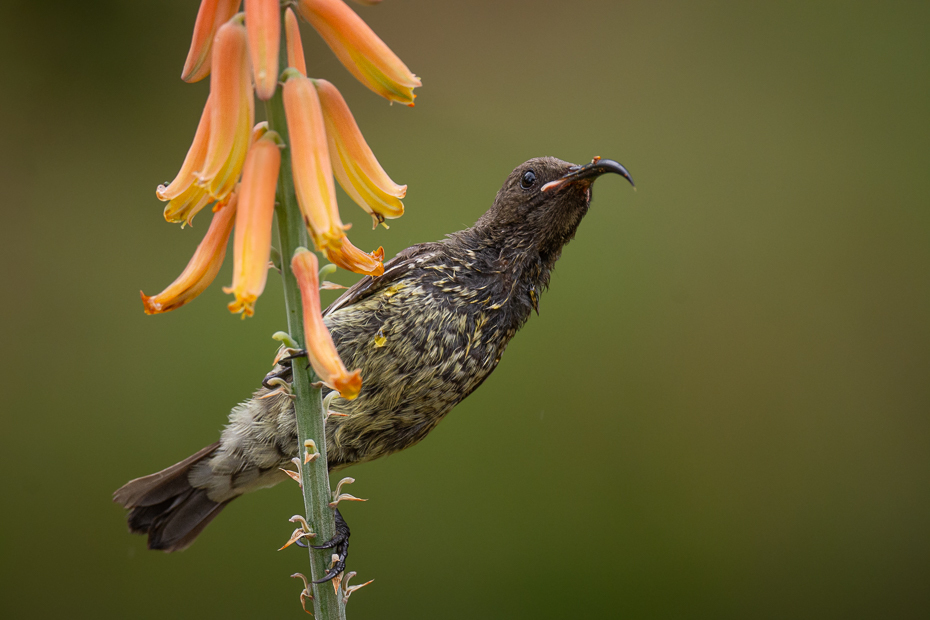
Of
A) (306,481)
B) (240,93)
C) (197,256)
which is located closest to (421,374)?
(306,481)

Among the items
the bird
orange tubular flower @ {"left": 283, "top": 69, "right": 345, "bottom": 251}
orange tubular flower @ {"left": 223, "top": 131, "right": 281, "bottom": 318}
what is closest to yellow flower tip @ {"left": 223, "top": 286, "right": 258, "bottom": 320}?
orange tubular flower @ {"left": 223, "top": 131, "right": 281, "bottom": 318}

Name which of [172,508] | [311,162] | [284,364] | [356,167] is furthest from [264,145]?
[172,508]

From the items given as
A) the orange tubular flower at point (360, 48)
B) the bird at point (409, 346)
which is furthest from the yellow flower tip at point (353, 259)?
the bird at point (409, 346)

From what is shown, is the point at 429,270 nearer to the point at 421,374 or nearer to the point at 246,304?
the point at 421,374

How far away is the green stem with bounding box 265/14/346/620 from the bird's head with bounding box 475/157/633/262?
106cm

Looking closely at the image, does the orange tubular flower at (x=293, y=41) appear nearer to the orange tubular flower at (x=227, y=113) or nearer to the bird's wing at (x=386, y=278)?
the orange tubular flower at (x=227, y=113)

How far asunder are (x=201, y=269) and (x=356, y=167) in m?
0.29

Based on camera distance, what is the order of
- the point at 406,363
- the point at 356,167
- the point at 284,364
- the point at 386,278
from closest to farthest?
the point at 356,167, the point at 284,364, the point at 406,363, the point at 386,278

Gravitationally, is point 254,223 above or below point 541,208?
below

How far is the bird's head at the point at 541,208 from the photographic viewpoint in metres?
2.02

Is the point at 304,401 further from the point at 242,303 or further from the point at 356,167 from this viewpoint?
the point at 356,167

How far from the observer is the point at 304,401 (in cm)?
110

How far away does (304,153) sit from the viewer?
98cm

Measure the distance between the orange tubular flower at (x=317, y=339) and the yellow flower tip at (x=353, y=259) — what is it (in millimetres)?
39
